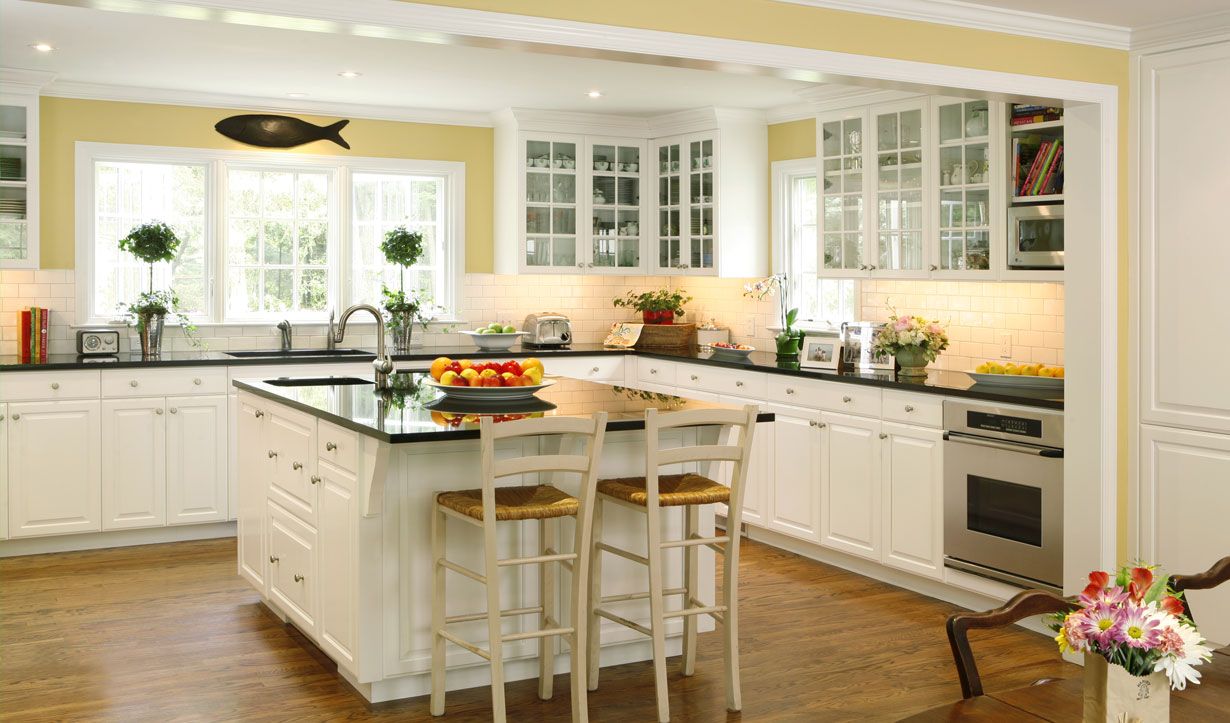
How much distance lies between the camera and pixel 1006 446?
4609mm

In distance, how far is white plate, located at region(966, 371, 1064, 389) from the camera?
4.74 meters

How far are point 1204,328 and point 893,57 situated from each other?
1.60m

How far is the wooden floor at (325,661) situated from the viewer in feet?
12.2

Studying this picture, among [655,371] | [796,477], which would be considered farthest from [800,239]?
[796,477]

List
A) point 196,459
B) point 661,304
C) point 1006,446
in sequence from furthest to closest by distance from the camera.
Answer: point 661,304, point 196,459, point 1006,446

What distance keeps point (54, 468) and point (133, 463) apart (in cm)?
39

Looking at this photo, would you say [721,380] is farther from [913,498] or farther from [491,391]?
[491,391]

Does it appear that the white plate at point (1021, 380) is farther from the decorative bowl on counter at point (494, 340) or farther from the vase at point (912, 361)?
the decorative bowl on counter at point (494, 340)

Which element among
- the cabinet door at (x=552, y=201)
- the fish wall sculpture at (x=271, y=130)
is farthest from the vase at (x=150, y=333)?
the cabinet door at (x=552, y=201)

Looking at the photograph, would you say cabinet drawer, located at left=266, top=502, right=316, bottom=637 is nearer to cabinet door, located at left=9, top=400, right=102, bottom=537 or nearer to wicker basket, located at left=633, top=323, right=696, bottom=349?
cabinet door, located at left=9, top=400, right=102, bottom=537

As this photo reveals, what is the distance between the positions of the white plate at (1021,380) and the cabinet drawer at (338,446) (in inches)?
111

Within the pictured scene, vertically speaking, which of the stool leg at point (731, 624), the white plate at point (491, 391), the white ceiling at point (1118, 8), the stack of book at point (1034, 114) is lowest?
the stool leg at point (731, 624)

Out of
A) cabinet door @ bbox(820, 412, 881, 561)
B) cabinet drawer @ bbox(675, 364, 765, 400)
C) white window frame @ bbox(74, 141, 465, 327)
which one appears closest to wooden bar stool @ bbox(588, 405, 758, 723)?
cabinet door @ bbox(820, 412, 881, 561)

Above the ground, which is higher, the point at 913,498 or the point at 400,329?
the point at 400,329
